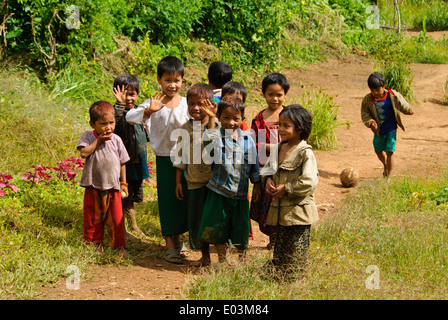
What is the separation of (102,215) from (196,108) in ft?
3.98

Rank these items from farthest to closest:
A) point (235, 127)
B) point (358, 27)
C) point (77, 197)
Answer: point (358, 27) < point (77, 197) < point (235, 127)

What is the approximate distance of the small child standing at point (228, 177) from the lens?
4.28 m

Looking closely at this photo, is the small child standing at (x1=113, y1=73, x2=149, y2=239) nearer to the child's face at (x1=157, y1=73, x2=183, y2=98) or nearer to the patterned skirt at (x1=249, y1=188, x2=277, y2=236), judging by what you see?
the child's face at (x1=157, y1=73, x2=183, y2=98)

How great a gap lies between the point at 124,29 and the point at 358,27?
330 inches

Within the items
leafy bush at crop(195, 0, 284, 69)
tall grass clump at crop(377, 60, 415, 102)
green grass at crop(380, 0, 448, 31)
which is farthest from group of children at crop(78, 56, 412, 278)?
green grass at crop(380, 0, 448, 31)

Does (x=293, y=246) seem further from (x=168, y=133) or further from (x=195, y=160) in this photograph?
(x=168, y=133)

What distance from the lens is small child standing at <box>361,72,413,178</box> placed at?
22.8ft

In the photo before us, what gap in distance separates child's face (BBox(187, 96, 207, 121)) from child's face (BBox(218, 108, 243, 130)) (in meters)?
0.20

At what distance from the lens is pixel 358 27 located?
16.3m

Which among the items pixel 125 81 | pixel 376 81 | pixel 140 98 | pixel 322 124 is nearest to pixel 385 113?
pixel 376 81

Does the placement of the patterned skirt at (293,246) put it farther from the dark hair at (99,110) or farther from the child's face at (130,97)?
the child's face at (130,97)

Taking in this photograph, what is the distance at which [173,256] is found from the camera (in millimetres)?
4758

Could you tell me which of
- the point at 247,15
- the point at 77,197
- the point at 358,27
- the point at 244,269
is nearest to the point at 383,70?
the point at 247,15

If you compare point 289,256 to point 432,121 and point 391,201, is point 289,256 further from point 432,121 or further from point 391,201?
point 432,121
